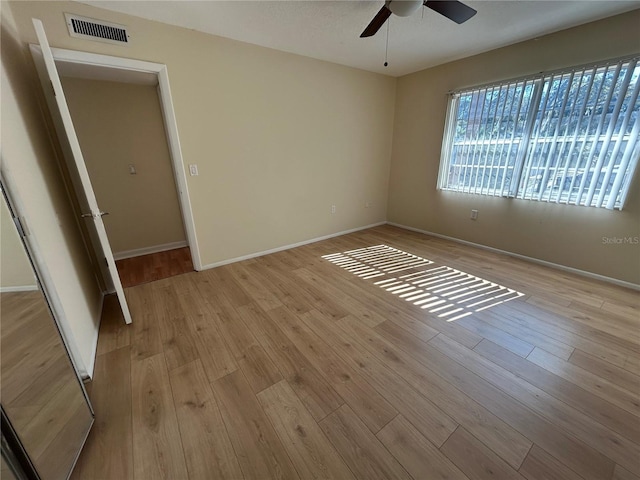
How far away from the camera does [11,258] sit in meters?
1.07

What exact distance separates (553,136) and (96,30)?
455 centimetres

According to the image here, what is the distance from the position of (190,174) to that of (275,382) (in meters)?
2.35

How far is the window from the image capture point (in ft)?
7.86

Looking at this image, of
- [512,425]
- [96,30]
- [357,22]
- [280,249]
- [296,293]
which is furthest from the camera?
[280,249]

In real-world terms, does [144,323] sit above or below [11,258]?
below

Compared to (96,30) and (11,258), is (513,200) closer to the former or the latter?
(11,258)

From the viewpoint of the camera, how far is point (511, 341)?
187cm

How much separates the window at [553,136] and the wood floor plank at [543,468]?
2720 millimetres

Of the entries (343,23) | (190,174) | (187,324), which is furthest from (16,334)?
(343,23)

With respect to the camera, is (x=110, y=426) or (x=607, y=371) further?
(x=607, y=371)

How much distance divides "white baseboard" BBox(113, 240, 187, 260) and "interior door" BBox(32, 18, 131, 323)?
1108 mm

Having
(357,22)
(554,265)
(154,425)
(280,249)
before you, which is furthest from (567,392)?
(357,22)

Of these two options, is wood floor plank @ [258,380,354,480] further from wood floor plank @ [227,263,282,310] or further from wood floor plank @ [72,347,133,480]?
wood floor plank @ [227,263,282,310]

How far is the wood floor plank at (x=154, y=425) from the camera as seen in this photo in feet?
3.70
